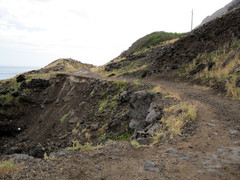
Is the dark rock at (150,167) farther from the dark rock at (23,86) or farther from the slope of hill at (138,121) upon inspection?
the dark rock at (23,86)

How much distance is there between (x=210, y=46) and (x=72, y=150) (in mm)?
17127

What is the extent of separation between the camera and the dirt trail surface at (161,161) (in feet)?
11.9

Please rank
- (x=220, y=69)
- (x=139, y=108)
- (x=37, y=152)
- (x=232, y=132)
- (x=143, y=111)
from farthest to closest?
1. (x=37, y=152)
2. (x=220, y=69)
3. (x=139, y=108)
4. (x=143, y=111)
5. (x=232, y=132)

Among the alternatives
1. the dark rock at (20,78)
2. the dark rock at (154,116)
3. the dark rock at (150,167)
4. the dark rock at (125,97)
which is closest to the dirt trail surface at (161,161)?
the dark rock at (150,167)

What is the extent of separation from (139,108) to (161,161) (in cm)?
575

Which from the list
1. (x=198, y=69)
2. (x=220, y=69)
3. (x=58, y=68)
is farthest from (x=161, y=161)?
(x=58, y=68)

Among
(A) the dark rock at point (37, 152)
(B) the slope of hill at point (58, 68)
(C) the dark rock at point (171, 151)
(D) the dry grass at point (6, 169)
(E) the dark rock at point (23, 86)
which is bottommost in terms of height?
(A) the dark rock at point (37, 152)

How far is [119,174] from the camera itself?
3738 mm

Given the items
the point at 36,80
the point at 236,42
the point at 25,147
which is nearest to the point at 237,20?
the point at 236,42

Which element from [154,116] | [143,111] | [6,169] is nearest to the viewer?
[6,169]

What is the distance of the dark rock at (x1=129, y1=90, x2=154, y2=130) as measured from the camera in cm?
937

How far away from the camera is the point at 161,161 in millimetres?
4215

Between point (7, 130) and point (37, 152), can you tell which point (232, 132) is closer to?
point (37, 152)

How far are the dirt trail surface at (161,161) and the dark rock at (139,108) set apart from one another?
12.2 ft
